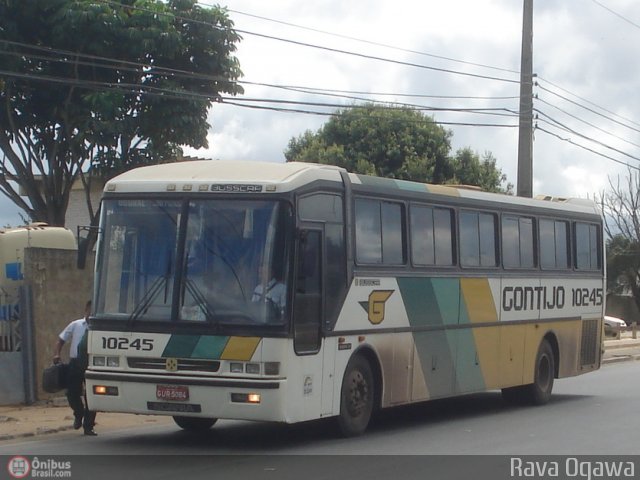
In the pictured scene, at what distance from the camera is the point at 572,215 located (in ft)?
64.9

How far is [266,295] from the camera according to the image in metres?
12.1

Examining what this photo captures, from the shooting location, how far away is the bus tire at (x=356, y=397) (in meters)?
13.3

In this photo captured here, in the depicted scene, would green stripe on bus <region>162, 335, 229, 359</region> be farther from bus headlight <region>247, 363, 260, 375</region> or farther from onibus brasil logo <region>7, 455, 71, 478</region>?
onibus brasil logo <region>7, 455, 71, 478</region>

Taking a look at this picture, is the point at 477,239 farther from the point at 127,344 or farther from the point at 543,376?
the point at 127,344

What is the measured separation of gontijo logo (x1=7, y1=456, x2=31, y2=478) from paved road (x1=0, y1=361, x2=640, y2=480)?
0.53 m

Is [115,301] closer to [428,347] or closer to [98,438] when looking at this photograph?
[98,438]

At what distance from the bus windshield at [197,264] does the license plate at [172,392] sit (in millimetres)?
729

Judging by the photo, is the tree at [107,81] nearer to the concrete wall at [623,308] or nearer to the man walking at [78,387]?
the man walking at [78,387]

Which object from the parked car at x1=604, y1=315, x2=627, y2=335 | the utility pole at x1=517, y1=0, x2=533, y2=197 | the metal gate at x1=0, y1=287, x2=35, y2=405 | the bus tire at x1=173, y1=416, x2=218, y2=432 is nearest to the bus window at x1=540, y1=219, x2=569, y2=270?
the utility pole at x1=517, y1=0, x2=533, y2=197

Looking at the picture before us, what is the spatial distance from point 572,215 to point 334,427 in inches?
317

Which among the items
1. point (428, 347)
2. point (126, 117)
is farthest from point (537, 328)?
point (126, 117)

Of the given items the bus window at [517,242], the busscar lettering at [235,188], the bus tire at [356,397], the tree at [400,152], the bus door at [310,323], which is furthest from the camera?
the tree at [400,152]

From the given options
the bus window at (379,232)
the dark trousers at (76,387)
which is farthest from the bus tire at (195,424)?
the bus window at (379,232)

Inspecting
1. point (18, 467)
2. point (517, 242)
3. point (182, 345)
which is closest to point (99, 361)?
point (182, 345)
